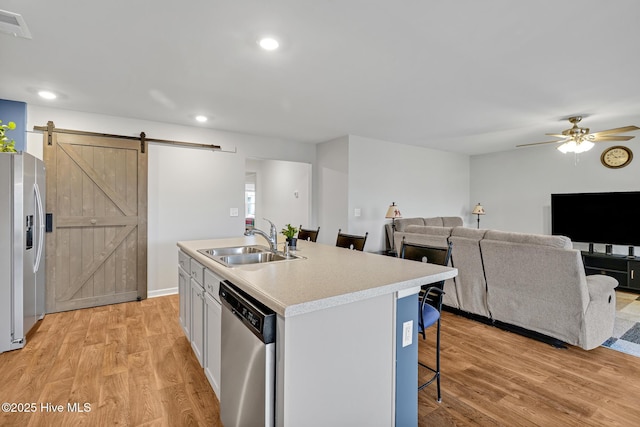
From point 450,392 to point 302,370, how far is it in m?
1.45

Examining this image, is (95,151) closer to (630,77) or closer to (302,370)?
(302,370)

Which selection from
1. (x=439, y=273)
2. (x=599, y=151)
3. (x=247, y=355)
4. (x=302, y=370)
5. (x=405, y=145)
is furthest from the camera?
(x=405, y=145)

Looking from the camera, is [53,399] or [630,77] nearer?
[53,399]

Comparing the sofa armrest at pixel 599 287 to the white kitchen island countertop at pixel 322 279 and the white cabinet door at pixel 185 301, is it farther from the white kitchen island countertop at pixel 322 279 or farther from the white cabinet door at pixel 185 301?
the white cabinet door at pixel 185 301

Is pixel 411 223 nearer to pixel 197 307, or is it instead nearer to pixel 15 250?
pixel 197 307

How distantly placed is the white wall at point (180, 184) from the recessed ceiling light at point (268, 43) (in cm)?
268

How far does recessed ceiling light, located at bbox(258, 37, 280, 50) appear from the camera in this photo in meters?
2.20

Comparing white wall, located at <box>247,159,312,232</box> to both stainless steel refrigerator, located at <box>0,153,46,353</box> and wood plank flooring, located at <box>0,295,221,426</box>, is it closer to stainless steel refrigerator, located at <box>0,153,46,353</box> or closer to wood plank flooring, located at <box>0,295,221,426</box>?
wood plank flooring, located at <box>0,295,221,426</box>

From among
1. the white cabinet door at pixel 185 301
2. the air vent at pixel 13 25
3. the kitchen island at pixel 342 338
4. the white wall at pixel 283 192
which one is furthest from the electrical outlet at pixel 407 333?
the white wall at pixel 283 192

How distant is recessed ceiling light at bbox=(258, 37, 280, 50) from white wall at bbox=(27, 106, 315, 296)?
268 centimetres

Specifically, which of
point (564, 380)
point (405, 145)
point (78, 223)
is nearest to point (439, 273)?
point (564, 380)

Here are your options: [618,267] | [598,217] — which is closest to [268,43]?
[618,267]

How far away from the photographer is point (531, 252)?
2.80 meters

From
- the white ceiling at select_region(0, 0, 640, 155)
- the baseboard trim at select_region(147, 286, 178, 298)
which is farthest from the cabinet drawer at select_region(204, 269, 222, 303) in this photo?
the baseboard trim at select_region(147, 286, 178, 298)
